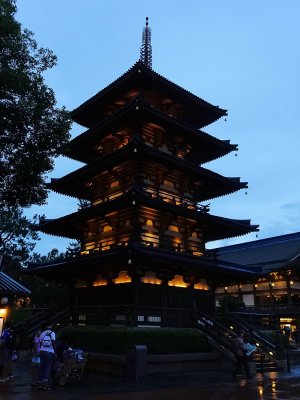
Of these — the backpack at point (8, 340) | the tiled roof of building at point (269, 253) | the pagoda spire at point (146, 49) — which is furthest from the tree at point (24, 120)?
the tiled roof of building at point (269, 253)

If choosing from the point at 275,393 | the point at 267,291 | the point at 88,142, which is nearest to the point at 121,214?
the point at 88,142

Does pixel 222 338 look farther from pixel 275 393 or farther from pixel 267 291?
pixel 267 291

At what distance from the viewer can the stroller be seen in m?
13.8

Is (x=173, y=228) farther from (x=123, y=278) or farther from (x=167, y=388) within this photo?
(x=167, y=388)

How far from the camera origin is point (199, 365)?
19.6 m

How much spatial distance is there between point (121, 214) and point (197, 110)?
36.6 ft

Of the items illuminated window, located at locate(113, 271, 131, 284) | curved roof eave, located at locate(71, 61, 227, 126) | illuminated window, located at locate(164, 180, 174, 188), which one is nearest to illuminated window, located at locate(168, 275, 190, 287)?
illuminated window, located at locate(113, 271, 131, 284)

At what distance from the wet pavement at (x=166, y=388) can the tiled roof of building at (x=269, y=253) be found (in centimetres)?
2420

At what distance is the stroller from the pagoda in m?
4.94

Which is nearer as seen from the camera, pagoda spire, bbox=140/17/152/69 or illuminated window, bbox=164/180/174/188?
illuminated window, bbox=164/180/174/188

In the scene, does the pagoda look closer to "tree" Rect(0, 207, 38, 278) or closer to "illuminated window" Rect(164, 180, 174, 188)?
"illuminated window" Rect(164, 180, 174, 188)

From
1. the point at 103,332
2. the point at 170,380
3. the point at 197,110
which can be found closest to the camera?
the point at 170,380

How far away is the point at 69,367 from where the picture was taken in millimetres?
14070

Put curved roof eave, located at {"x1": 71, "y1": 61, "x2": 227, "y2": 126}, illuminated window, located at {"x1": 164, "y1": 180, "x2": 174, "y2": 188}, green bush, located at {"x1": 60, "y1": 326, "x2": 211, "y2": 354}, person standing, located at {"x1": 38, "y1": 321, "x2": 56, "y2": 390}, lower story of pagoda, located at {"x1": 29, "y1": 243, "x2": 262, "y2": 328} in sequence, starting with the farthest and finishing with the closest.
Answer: illuminated window, located at {"x1": 164, "y1": 180, "x2": 174, "y2": 188} < curved roof eave, located at {"x1": 71, "y1": 61, "x2": 227, "y2": 126} < lower story of pagoda, located at {"x1": 29, "y1": 243, "x2": 262, "y2": 328} < green bush, located at {"x1": 60, "y1": 326, "x2": 211, "y2": 354} < person standing, located at {"x1": 38, "y1": 321, "x2": 56, "y2": 390}
